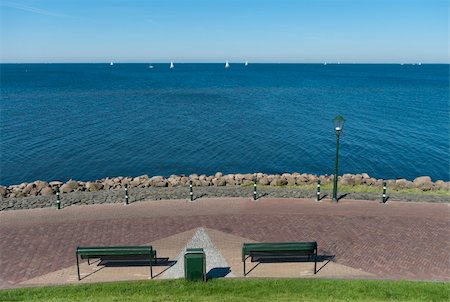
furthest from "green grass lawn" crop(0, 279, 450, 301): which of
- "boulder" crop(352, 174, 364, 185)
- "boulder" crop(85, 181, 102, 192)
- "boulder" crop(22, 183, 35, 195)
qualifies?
"boulder" crop(22, 183, 35, 195)

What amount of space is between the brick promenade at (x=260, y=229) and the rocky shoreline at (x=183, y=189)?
3.54ft

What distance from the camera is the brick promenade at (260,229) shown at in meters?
13.6

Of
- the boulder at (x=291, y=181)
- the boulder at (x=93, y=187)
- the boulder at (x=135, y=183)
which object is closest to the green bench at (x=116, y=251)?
the boulder at (x=93, y=187)

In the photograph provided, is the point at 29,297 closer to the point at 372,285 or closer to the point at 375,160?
the point at 372,285

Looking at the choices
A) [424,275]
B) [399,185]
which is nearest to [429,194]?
[399,185]

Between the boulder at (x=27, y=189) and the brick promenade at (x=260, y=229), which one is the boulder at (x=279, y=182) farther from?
the boulder at (x=27, y=189)

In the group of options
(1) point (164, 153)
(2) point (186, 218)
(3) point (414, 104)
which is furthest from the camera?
(3) point (414, 104)

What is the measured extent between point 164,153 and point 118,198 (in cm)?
1876

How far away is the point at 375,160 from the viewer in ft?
121

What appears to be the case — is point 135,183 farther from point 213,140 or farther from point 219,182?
point 213,140

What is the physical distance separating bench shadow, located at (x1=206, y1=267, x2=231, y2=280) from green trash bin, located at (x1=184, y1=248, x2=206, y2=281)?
1.66 ft

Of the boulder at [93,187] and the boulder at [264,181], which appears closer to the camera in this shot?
the boulder at [93,187]

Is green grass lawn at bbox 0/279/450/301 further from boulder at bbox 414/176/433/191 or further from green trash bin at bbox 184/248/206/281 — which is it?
boulder at bbox 414/176/433/191

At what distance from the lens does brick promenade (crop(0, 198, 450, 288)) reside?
Answer: 1356 centimetres
